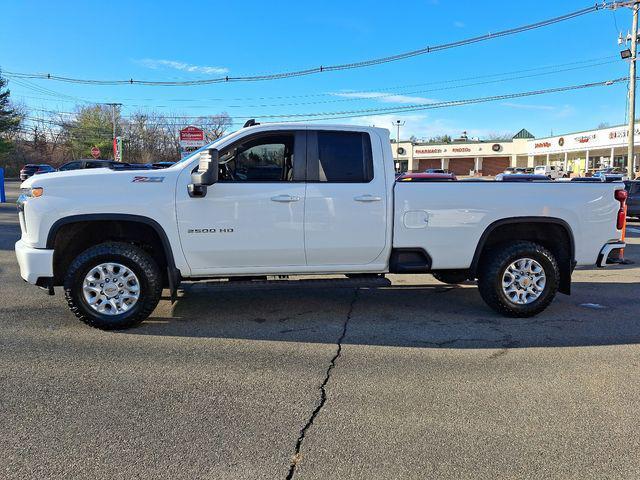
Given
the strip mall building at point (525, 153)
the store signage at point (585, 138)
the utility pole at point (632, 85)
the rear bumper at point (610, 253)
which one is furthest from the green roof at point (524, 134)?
the rear bumper at point (610, 253)

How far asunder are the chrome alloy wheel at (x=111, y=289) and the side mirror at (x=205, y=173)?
111 centimetres

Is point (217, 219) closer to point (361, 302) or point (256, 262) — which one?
point (256, 262)

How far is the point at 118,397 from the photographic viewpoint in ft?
12.1

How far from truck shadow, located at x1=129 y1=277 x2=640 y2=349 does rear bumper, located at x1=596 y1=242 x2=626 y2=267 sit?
0.68 meters

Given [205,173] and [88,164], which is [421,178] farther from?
[88,164]

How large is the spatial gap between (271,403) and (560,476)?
190 centimetres

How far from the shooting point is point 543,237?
5961mm

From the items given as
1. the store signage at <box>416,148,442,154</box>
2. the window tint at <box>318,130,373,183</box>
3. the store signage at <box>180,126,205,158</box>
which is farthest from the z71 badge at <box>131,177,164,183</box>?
the store signage at <box>416,148,442,154</box>

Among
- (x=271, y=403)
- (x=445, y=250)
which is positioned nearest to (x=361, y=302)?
(x=445, y=250)

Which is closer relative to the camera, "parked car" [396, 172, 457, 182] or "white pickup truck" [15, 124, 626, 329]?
"white pickup truck" [15, 124, 626, 329]

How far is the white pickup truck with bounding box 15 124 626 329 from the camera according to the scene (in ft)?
16.4

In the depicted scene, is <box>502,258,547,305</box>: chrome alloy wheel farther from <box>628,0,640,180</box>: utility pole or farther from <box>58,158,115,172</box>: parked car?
<box>628,0,640,180</box>: utility pole

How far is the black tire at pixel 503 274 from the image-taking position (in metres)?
5.68

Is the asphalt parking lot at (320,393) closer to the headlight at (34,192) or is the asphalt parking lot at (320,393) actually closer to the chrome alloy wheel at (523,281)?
the chrome alloy wheel at (523,281)
